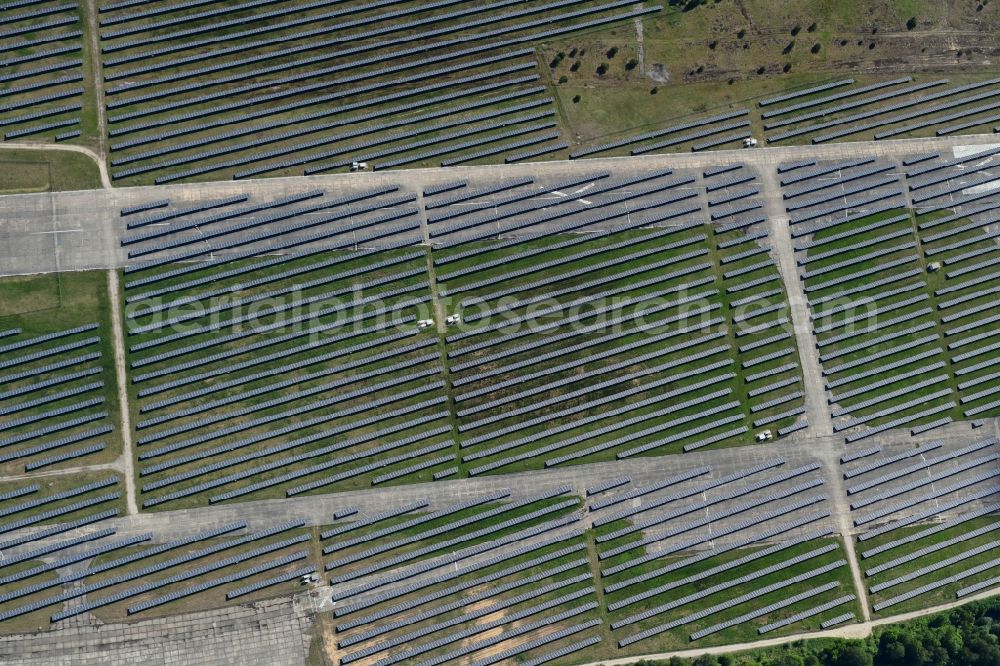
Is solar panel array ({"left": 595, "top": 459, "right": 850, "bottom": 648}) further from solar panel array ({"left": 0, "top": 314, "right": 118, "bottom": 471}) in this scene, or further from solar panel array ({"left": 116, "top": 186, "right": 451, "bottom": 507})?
solar panel array ({"left": 0, "top": 314, "right": 118, "bottom": 471})

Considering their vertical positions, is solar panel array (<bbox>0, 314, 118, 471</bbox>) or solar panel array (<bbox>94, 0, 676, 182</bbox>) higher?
solar panel array (<bbox>94, 0, 676, 182</bbox>)

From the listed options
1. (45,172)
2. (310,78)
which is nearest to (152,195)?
(45,172)

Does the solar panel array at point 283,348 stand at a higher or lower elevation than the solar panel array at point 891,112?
lower

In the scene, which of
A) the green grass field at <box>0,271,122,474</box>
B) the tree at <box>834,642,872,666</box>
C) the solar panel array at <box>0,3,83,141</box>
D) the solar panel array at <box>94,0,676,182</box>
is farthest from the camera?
the solar panel array at <box>94,0,676,182</box>

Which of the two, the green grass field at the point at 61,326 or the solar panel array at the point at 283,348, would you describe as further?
the solar panel array at the point at 283,348

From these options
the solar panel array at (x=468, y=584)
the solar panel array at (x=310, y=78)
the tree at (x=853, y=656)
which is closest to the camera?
the solar panel array at (x=468, y=584)

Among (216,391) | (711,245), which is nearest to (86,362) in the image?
(216,391)

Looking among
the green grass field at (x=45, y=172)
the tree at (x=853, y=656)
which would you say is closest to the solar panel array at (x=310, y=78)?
the green grass field at (x=45, y=172)

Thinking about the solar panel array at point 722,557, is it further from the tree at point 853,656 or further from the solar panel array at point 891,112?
the solar panel array at point 891,112

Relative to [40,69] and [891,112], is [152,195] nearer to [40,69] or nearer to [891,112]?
[40,69]

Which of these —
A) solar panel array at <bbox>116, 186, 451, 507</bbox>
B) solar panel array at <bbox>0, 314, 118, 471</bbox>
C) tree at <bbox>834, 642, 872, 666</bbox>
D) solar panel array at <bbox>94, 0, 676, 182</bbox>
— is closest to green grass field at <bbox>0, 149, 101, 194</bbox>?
solar panel array at <bbox>94, 0, 676, 182</bbox>

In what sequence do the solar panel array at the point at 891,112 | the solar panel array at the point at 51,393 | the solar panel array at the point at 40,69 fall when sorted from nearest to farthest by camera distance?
the solar panel array at the point at 51,393 → the solar panel array at the point at 40,69 → the solar panel array at the point at 891,112
